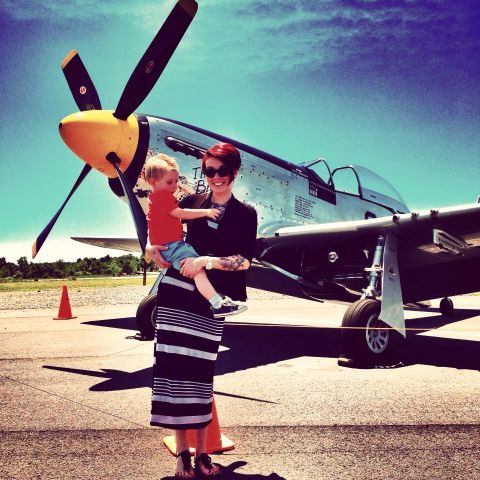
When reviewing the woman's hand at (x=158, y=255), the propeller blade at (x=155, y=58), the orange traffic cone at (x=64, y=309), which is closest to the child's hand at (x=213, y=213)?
the woman's hand at (x=158, y=255)

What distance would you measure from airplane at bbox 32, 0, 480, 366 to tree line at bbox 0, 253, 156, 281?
7161 cm

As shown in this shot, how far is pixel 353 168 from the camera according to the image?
7879 mm

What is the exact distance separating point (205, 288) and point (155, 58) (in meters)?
3.76

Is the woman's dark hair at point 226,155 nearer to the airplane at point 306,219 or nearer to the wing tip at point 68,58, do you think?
the airplane at point 306,219

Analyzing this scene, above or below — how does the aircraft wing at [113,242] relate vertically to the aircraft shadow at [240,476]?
above

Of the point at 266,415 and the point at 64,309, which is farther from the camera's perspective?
the point at 64,309

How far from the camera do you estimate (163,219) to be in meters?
2.19

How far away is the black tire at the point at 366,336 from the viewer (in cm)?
519

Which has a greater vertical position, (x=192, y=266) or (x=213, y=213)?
(x=213, y=213)

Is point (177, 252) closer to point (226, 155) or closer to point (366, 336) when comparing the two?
point (226, 155)

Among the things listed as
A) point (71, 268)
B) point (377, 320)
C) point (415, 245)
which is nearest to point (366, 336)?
point (377, 320)

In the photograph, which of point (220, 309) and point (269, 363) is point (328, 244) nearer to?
point (269, 363)

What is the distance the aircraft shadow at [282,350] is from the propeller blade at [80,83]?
3.77 m

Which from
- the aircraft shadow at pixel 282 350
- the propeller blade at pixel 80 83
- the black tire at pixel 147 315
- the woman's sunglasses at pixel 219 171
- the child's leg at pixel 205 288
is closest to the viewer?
the child's leg at pixel 205 288
